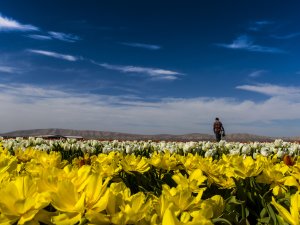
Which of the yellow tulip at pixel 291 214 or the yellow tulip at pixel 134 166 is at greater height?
the yellow tulip at pixel 134 166

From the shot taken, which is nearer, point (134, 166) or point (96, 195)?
point (96, 195)

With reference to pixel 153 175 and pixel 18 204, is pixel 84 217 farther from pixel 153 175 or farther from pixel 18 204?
pixel 153 175

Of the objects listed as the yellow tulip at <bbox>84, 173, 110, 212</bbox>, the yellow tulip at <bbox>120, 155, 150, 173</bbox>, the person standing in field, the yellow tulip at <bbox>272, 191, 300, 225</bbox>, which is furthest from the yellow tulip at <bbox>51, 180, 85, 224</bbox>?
the person standing in field

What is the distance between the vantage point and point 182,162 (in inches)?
138

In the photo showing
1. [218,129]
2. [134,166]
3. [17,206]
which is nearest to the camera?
[17,206]

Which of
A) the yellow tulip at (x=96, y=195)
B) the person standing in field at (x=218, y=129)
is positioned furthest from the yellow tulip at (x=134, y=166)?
the person standing in field at (x=218, y=129)

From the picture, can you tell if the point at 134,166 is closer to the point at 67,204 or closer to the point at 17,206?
the point at 67,204

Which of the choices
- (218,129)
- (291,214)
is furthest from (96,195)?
(218,129)

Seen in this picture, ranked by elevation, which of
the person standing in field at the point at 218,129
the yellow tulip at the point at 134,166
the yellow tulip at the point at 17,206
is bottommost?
the yellow tulip at the point at 17,206

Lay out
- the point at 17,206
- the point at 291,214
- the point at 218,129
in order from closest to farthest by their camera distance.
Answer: the point at 17,206
the point at 291,214
the point at 218,129

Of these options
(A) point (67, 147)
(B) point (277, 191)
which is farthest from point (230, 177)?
(A) point (67, 147)

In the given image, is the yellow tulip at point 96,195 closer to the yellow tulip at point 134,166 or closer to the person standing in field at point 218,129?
the yellow tulip at point 134,166

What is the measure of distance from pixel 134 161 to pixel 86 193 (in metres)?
1.66

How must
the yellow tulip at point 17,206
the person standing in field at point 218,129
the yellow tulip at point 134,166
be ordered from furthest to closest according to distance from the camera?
the person standing in field at point 218,129
the yellow tulip at point 134,166
the yellow tulip at point 17,206
